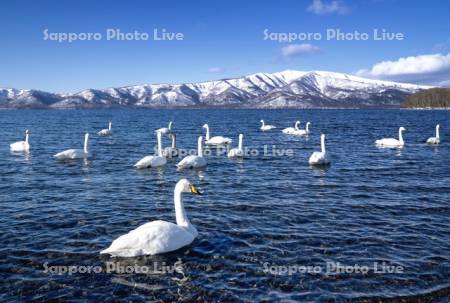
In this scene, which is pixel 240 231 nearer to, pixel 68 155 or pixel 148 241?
pixel 148 241

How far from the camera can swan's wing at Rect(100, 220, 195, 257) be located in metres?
10.4

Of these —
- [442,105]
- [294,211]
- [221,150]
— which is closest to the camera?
[294,211]

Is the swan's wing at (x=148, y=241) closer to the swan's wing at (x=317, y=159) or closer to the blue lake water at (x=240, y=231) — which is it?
the blue lake water at (x=240, y=231)

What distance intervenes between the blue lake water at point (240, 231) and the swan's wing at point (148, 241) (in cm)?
25

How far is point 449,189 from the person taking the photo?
18828 millimetres

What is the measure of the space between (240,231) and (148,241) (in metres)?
3.33

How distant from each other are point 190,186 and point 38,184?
10832 mm

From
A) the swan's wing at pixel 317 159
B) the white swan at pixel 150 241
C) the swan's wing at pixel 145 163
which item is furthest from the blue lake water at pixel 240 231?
the swan's wing at pixel 317 159

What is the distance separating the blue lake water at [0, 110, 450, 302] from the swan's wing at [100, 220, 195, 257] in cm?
25

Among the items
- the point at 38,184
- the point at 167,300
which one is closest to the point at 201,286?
the point at 167,300

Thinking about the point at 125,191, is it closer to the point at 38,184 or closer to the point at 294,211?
the point at 38,184

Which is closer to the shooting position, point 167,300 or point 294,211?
point 167,300

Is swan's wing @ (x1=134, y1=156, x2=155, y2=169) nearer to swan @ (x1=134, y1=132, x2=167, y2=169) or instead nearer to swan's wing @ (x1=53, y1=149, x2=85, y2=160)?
swan @ (x1=134, y1=132, x2=167, y2=169)

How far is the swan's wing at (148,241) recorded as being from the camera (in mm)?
10438
